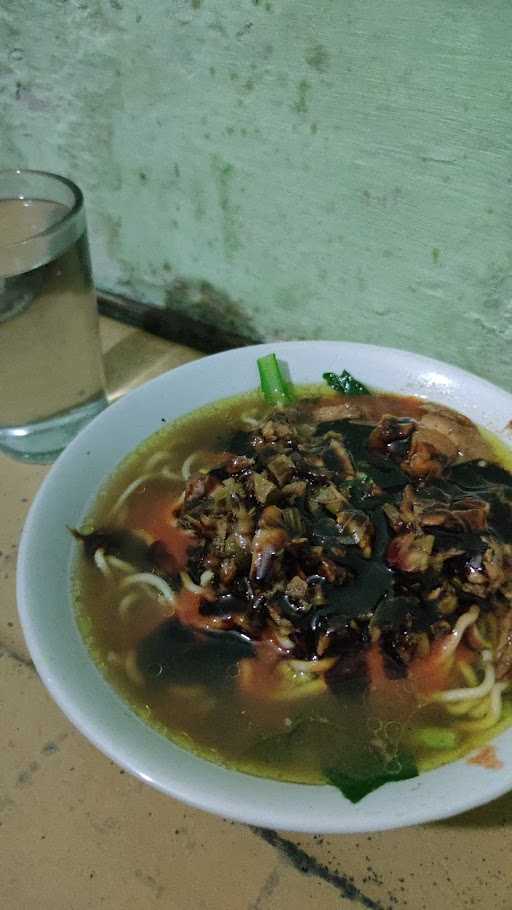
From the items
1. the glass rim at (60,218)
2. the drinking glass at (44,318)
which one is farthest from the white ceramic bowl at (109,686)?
the glass rim at (60,218)

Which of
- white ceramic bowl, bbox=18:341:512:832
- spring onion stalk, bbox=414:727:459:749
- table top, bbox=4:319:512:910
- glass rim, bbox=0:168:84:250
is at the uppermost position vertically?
glass rim, bbox=0:168:84:250

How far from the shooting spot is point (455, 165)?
Answer: 1.78 meters

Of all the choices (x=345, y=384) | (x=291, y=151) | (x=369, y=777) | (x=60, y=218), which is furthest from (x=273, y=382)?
(x=369, y=777)

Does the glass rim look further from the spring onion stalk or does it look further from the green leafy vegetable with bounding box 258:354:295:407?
the spring onion stalk

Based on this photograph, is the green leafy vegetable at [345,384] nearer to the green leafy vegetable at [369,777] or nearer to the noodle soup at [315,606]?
the noodle soup at [315,606]

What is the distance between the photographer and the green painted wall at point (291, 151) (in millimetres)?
1715

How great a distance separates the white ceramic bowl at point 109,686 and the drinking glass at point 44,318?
13.8 inches

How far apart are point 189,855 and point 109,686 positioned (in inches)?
13.1

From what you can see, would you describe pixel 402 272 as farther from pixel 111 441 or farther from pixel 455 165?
pixel 111 441

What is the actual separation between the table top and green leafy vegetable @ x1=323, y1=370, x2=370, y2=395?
1.07 meters

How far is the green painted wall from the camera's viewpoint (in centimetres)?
171

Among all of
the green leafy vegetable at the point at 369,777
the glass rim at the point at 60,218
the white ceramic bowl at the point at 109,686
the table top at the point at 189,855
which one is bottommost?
the table top at the point at 189,855

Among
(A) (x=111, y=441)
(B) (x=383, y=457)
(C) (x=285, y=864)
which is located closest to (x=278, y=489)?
(B) (x=383, y=457)

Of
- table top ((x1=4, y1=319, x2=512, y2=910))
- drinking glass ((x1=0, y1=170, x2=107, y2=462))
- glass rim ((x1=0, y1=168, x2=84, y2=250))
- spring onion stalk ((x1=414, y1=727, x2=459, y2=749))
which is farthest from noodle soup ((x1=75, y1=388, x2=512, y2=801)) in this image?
glass rim ((x1=0, y1=168, x2=84, y2=250))
